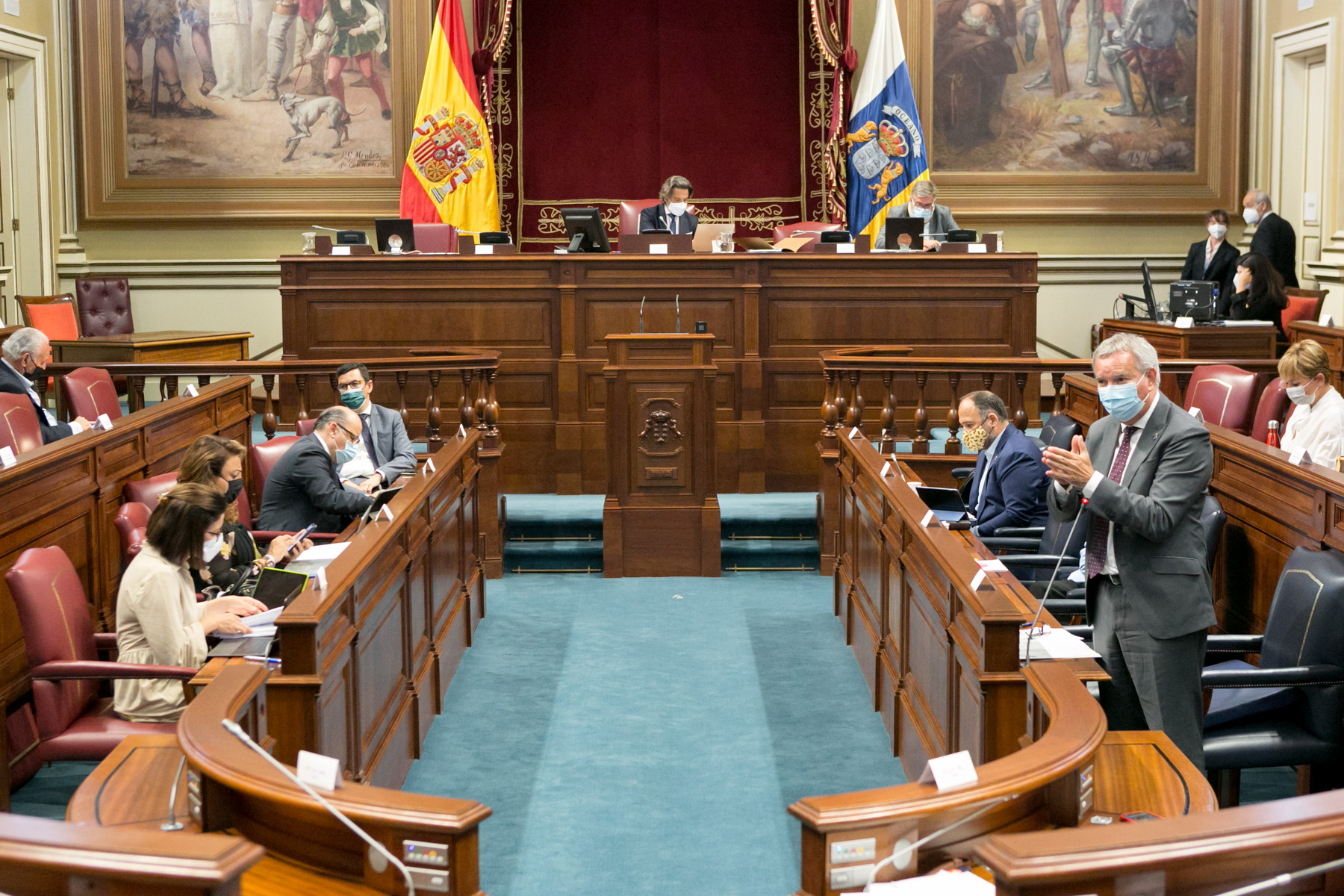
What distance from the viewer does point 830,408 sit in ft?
23.6

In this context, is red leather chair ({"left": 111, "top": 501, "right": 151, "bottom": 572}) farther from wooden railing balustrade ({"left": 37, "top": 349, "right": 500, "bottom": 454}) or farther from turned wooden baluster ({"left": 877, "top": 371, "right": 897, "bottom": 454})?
turned wooden baluster ({"left": 877, "top": 371, "right": 897, "bottom": 454})

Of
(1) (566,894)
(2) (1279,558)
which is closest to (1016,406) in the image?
(2) (1279,558)

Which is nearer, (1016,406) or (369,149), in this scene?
(1016,406)

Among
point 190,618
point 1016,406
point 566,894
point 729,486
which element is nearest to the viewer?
point 566,894

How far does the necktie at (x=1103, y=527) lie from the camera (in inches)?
146

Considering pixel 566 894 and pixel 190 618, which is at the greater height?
pixel 190 618

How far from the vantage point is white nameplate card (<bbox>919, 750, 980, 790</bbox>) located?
7.06 feet

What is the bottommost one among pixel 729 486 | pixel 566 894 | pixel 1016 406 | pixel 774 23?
pixel 566 894

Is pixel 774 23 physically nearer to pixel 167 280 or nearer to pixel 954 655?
pixel 167 280

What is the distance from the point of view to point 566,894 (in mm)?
3664

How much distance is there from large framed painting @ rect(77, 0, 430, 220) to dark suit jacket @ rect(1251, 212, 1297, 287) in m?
6.84

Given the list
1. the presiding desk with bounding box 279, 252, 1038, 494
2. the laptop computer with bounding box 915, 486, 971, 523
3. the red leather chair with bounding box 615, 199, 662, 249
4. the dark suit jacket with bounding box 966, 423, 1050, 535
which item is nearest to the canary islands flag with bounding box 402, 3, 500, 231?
the red leather chair with bounding box 615, 199, 662, 249

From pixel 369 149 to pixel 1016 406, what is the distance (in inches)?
254

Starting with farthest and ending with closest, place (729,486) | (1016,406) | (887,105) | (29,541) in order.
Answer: (887,105) → (729,486) → (1016,406) → (29,541)
